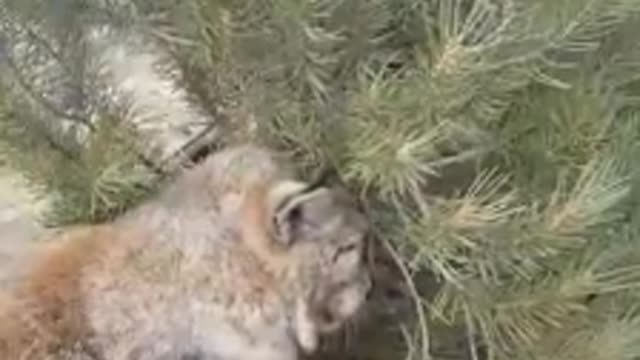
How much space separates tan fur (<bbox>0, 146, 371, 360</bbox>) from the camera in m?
0.86

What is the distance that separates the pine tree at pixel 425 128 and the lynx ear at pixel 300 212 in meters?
0.03

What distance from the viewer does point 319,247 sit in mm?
860

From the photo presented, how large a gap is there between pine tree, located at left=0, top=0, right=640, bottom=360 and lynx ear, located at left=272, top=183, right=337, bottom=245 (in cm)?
3

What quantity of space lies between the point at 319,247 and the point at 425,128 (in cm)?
9

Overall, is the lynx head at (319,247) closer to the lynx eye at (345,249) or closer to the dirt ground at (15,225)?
the lynx eye at (345,249)

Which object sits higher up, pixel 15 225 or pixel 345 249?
pixel 345 249

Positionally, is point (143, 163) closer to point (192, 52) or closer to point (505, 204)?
point (192, 52)

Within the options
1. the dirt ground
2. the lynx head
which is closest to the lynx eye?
the lynx head

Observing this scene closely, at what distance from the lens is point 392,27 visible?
2.90 ft

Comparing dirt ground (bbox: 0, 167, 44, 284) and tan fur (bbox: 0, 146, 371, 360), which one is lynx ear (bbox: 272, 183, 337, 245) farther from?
dirt ground (bbox: 0, 167, 44, 284)

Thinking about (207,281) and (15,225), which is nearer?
(207,281)

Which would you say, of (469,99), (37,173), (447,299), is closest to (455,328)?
(447,299)

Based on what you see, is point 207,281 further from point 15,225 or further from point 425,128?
point 15,225

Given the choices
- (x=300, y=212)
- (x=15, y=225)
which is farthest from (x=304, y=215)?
(x=15, y=225)
